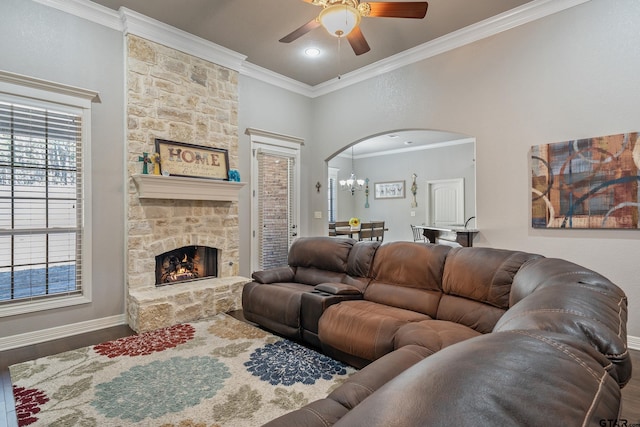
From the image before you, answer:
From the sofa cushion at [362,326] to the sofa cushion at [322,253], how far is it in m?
0.73

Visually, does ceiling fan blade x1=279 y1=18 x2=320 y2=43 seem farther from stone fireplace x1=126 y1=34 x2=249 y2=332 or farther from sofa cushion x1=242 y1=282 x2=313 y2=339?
sofa cushion x1=242 y1=282 x2=313 y2=339

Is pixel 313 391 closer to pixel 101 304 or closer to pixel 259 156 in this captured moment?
pixel 101 304

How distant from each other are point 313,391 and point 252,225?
3.13 meters

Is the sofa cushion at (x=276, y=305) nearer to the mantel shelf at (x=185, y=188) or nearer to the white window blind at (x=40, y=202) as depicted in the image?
the mantel shelf at (x=185, y=188)

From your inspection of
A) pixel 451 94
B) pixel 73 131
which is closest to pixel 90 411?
pixel 73 131

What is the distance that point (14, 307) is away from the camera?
3154 millimetres

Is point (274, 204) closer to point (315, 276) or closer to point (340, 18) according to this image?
point (315, 276)

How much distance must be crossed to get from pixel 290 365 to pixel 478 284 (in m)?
1.62

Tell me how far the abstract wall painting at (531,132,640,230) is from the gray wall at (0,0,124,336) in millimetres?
4691

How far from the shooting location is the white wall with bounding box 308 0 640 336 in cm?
304

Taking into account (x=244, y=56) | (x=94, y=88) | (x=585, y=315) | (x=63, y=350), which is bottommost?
(x=63, y=350)

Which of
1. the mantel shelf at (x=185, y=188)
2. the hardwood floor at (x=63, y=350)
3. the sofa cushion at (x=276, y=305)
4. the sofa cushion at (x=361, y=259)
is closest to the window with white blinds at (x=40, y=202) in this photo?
the hardwood floor at (x=63, y=350)

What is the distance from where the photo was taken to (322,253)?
3682mm

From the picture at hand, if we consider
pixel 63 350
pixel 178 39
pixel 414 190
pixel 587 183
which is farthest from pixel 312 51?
pixel 414 190
